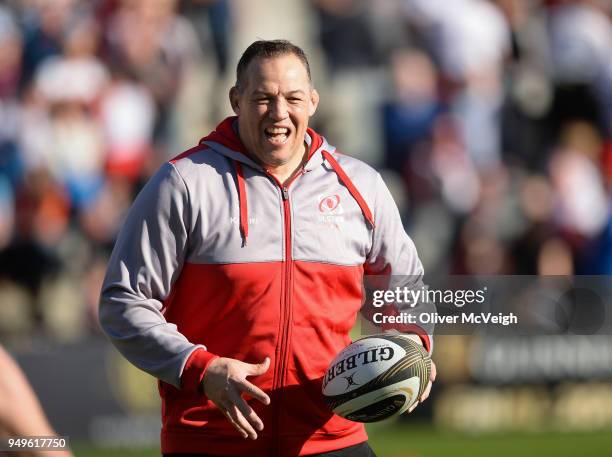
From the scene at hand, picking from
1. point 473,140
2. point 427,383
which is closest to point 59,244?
point 473,140

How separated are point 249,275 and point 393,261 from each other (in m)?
0.60

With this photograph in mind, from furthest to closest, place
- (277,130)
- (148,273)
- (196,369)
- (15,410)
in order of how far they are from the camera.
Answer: (15,410) < (277,130) < (148,273) < (196,369)

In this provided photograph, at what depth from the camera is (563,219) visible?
12.2 metres

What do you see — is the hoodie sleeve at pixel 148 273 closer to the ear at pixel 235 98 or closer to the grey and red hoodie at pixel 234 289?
the grey and red hoodie at pixel 234 289

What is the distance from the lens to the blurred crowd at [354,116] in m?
11.1

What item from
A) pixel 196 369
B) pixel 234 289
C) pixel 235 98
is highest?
pixel 235 98

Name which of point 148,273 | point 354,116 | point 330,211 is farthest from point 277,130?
point 354,116

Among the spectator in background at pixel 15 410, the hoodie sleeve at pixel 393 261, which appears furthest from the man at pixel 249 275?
the spectator in background at pixel 15 410

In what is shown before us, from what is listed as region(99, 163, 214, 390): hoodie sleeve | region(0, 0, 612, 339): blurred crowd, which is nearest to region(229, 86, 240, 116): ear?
region(99, 163, 214, 390): hoodie sleeve

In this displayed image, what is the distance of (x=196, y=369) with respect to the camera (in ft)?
13.1

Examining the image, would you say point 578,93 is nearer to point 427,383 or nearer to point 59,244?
point 59,244

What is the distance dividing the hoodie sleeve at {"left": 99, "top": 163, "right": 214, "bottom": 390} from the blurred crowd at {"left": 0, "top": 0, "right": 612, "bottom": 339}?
21.4 ft

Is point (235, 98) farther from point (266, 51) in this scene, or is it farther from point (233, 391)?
point (233, 391)

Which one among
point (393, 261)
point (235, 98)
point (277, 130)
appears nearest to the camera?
point (277, 130)
